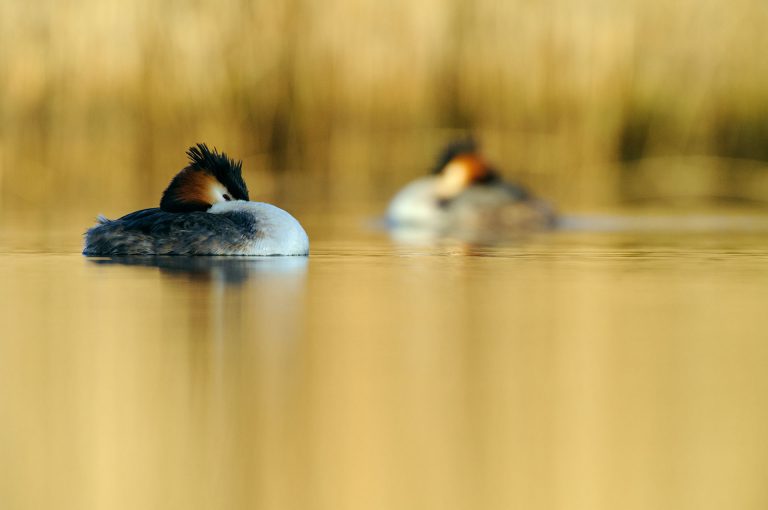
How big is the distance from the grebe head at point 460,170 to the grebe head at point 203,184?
4.36 meters

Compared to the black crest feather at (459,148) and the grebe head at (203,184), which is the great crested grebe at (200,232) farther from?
the black crest feather at (459,148)

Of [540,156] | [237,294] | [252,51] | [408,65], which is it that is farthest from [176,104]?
[237,294]

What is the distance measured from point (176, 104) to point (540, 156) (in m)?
3.77

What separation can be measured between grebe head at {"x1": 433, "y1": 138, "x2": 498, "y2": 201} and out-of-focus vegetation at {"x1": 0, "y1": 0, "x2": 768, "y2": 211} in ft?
3.42

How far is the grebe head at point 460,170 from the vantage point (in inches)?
506

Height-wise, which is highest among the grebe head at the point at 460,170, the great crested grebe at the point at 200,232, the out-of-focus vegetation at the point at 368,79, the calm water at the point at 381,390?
the out-of-focus vegetation at the point at 368,79

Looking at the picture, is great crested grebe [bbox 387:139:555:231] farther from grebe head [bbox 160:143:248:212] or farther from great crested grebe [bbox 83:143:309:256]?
great crested grebe [bbox 83:143:309:256]

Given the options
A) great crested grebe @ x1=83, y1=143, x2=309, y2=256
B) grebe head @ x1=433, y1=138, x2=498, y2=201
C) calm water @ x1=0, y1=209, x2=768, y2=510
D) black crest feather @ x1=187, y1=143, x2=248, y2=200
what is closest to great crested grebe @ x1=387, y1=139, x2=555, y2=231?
grebe head @ x1=433, y1=138, x2=498, y2=201

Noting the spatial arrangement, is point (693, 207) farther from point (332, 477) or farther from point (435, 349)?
point (332, 477)

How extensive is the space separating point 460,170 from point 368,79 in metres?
1.44

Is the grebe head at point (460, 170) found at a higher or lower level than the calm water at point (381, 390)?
higher

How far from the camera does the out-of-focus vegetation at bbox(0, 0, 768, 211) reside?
1336cm

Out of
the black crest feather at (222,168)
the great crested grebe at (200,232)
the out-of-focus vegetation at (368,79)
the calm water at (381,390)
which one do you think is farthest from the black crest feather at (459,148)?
the calm water at (381,390)

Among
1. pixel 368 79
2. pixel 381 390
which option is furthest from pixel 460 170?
pixel 381 390
